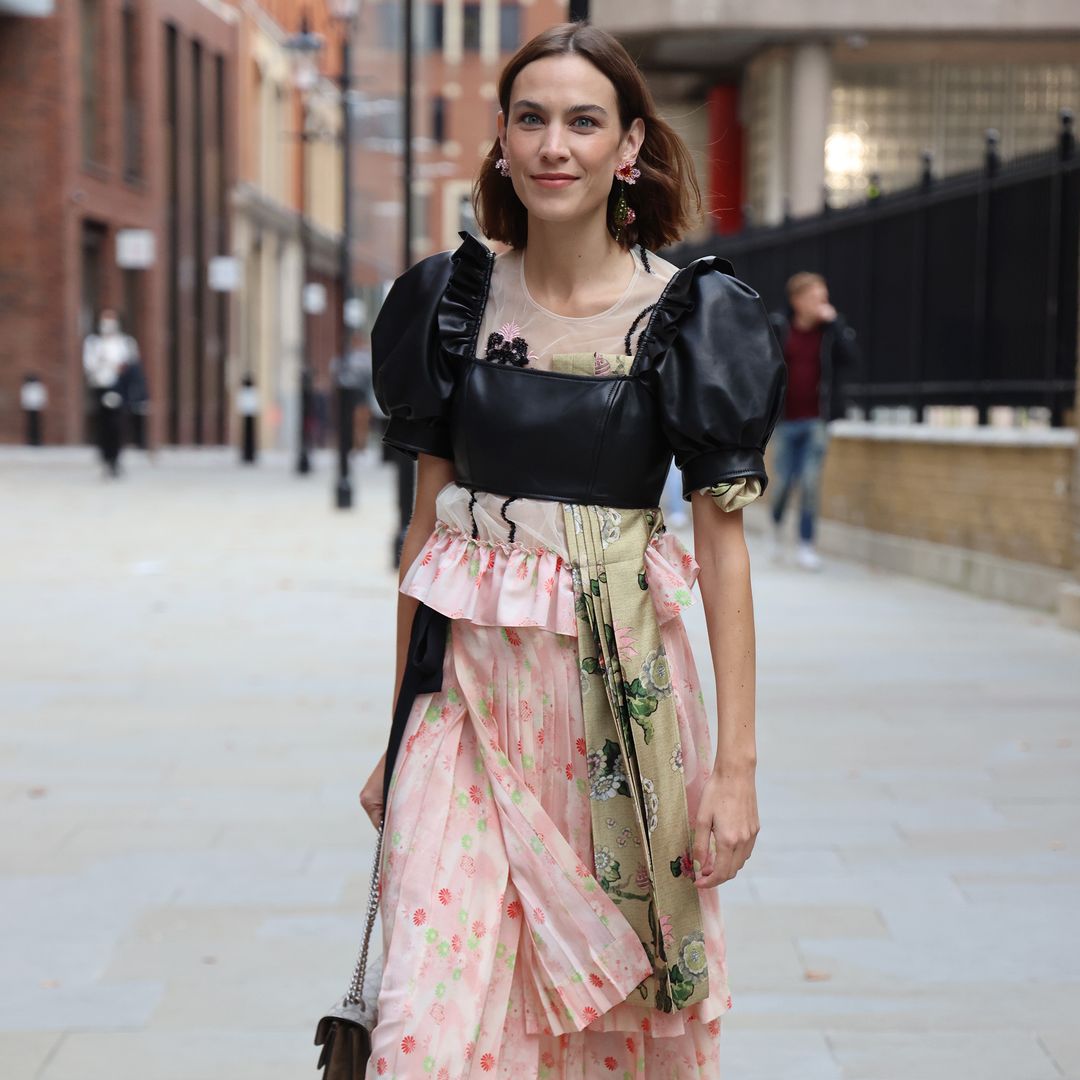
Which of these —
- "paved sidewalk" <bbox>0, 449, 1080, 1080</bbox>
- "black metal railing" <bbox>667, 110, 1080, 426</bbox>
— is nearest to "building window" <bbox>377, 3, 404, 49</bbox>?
"black metal railing" <bbox>667, 110, 1080, 426</bbox>

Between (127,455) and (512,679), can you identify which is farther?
(127,455)

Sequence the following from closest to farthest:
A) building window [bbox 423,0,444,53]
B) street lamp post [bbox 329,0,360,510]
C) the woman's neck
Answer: the woman's neck → street lamp post [bbox 329,0,360,510] → building window [bbox 423,0,444,53]

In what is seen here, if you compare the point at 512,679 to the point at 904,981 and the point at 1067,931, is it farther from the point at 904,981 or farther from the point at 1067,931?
the point at 1067,931

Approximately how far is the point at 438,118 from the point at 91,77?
36333 millimetres

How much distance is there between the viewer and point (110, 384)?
2595cm

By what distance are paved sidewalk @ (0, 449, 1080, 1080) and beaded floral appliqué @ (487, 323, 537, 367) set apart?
1769mm

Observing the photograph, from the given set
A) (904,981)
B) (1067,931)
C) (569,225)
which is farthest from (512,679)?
(1067,931)

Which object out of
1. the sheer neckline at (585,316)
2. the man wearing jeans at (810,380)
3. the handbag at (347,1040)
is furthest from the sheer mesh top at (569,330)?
the man wearing jeans at (810,380)

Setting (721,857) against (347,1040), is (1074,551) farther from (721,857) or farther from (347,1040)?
(347,1040)

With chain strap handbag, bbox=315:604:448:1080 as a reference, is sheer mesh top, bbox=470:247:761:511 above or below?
above

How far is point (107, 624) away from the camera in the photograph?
1060 cm

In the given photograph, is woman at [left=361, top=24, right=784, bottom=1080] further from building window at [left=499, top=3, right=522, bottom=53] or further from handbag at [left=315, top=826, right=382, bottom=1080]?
building window at [left=499, top=3, right=522, bottom=53]

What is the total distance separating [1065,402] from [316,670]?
4519mm

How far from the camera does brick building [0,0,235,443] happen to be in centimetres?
3309
